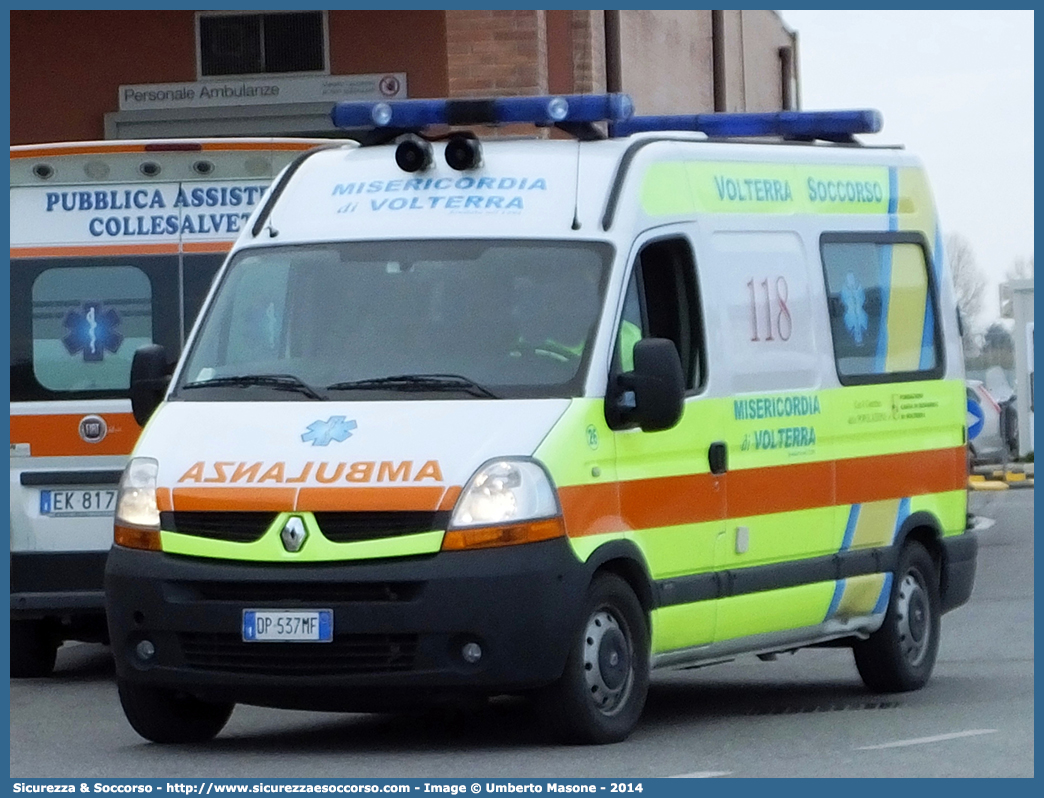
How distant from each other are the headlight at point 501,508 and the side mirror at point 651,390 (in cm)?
58

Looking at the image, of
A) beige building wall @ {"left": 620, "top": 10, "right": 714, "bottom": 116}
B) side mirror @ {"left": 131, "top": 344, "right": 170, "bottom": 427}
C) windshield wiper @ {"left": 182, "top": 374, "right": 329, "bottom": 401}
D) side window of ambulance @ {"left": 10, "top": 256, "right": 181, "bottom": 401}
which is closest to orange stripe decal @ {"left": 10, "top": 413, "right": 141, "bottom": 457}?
side window of ambulance @ {"left": 10, "top": 256, "right": 181, "bottom": 401}

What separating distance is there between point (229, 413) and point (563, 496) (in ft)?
4.51

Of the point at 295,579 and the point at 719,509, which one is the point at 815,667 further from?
the point at 295,579

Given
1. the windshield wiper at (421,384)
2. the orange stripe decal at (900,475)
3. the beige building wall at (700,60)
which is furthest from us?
the beige building wall at (700,60)

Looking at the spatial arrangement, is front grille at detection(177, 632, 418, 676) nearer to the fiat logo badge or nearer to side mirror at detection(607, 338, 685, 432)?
side mirror at detection(607, 338, 685, 432)

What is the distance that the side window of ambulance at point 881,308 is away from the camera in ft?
39.6

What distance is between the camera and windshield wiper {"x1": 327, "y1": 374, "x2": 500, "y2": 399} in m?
10.0

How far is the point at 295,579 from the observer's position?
377 inches

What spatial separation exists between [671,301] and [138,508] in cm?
235

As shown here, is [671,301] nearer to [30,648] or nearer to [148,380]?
[148,380]

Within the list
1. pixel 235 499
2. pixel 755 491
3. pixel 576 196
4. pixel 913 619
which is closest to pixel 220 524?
pixel 235 499

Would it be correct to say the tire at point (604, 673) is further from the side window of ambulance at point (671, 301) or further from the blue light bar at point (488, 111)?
the blue light bar at point (488, 111)

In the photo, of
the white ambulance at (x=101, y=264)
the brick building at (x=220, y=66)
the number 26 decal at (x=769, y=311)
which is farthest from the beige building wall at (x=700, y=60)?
the number 26 decal at (x=769, y=311)

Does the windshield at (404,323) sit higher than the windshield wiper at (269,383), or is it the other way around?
the windshield at (404,323)
